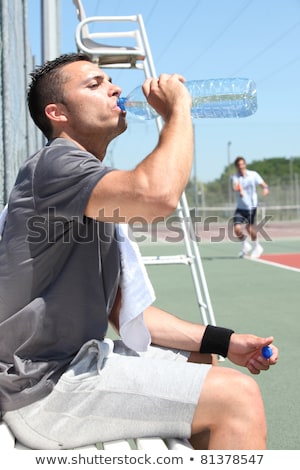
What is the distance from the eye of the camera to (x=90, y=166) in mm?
1717

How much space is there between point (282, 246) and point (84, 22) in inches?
463

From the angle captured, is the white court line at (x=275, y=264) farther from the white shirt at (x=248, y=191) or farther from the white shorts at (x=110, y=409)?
the white shorts at (x=110, y=409)

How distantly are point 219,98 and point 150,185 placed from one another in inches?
58.6

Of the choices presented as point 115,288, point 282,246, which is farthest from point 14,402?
point 282,246

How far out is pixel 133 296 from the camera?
1.99 meters

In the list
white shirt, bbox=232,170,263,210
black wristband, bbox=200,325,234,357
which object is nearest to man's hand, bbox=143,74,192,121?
black wristband, bbox=200,325,234,357

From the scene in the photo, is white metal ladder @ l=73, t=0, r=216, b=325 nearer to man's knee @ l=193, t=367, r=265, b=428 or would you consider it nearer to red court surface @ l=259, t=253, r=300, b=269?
man's knee @ l=193, t=367, r=265, b=428

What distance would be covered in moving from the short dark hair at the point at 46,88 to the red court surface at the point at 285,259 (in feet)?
27.6

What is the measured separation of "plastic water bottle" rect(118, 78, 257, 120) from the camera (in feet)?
9.60

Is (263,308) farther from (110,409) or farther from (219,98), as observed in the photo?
(110,409)

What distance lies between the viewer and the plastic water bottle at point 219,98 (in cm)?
293

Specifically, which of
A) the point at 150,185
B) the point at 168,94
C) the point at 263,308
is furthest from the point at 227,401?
the point at 263,308

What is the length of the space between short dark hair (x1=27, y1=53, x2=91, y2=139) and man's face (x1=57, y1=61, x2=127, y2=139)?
27 millimetres

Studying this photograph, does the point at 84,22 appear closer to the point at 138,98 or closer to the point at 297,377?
the point at 138,98
